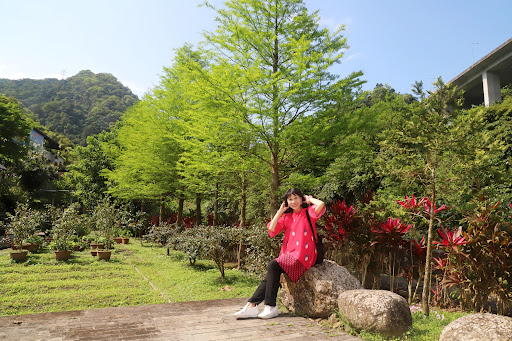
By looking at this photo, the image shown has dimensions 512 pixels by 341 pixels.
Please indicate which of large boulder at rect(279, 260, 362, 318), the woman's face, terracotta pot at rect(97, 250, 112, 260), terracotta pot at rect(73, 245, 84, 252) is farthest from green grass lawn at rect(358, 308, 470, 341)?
terracotta pot at rect(73, 245, 84, 252)

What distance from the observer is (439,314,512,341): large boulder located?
2939 mm

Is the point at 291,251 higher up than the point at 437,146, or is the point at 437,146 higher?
the point at 437,146

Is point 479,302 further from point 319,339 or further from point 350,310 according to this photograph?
point 319,339

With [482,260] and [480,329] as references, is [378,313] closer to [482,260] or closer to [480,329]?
[480,329]

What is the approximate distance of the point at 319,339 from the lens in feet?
11.9

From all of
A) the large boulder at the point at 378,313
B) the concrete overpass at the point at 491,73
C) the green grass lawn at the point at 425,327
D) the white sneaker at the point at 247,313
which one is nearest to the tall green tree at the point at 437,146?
the green grass lawn at the point at 425,327

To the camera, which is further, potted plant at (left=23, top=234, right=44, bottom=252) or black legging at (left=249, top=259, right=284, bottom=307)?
potted plant at (left=23, top=234, right=44, bottom=252)

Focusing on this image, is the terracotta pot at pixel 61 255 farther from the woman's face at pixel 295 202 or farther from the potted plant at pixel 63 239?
the woman's face at pixel 295 202

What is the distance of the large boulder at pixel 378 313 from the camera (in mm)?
3652

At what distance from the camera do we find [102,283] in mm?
7031

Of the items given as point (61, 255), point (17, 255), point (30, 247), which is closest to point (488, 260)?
point (61, 255)

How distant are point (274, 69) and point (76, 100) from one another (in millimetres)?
90407

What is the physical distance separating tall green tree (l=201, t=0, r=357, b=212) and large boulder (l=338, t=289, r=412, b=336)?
3.51m

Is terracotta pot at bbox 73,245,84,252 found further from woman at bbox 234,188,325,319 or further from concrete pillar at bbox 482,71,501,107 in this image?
concrete pillar at bbox 482,71,501,107
